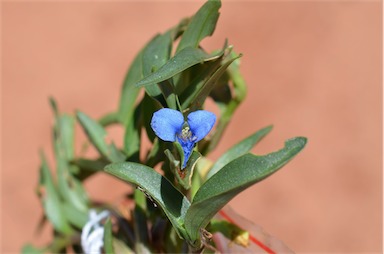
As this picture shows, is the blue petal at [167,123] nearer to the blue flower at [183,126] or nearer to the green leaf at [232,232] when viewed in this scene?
the blue flower at [183,126]

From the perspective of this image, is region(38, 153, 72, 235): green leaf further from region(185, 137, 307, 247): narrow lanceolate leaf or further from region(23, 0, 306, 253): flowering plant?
region(185, 137, 307, 247): narrow lanceolate leaf

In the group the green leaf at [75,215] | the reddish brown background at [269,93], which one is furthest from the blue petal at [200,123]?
the reddish brown background at [269,93]

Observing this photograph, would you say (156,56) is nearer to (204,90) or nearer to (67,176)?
(204,90)

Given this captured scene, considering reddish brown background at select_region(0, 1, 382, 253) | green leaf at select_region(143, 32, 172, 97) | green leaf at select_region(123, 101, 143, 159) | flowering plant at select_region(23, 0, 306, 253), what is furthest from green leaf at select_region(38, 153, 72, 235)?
reddish brown background at select_region(0, 1, 382, 253)

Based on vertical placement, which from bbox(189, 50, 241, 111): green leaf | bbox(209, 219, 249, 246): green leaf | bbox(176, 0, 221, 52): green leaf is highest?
bbox(176, 0, 221, 52): green leaf

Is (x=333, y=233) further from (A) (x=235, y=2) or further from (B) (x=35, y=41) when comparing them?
(B) (x=35, y=41)

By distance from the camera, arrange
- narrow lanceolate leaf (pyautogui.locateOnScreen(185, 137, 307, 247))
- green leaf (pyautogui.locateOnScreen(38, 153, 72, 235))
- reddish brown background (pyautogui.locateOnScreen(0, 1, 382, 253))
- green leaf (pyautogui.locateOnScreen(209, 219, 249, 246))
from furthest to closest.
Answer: reddish brown background (pyautogui.locateOnScreen(0, 1, 382, 253)) → green leaf (pyautogui.locateOnScreen(38, 153, 72, 235)) → green leaf (pyautogui.locateOnScreen(209, 219, 249, 246)) → narrow lanceolate leaf (pyautogui.locateOnScreen(185, 137, 307, 247))

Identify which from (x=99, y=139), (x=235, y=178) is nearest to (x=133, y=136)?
(x=99, y=139)
